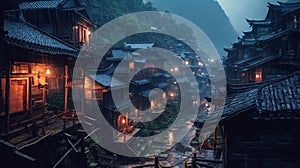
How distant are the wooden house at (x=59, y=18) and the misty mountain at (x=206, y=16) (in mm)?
115600

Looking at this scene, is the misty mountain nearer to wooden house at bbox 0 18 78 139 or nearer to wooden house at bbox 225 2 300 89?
wooden house at bbox 225 2 300 89

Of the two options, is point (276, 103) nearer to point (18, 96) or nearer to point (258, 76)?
point (18, 96)

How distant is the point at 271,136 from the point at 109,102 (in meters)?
23.3

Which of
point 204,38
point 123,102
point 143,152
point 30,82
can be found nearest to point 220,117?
point 30,82

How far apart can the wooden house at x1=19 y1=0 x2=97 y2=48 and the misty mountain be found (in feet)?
379

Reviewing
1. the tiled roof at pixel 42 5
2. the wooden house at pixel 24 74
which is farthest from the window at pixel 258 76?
the tiled roof at pixel 42 5

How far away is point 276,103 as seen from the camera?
10.5 metres

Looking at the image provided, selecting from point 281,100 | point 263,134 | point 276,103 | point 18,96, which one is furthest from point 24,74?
point 281,100

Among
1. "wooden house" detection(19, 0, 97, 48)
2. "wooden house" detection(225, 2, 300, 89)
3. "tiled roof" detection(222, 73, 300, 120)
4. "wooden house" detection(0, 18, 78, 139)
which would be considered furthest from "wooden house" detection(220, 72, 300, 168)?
"wooden house" detection(19, 0, 97, 48)

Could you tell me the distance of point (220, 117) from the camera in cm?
1054

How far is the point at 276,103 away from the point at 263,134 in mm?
1684

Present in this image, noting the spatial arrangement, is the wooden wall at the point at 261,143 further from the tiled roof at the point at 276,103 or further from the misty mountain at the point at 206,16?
the misty mountain at the point at 206,16

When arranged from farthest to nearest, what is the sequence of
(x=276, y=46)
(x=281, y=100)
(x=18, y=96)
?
(x=276, y=46) → (x=18, y=96) → (x=281, y=100)

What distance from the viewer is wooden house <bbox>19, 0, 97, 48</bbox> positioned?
90.0 feet
